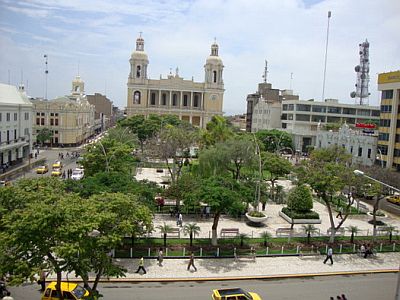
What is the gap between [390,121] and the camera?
166 ft

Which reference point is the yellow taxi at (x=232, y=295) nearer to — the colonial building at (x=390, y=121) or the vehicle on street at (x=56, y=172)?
the vehicle on street at (x=56, y=172)

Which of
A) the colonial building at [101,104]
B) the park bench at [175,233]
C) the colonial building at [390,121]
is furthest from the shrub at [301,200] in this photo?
the colonial building at [101,104]

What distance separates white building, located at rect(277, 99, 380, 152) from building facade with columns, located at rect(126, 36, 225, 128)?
27.1 m

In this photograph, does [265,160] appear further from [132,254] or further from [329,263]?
[132,254]

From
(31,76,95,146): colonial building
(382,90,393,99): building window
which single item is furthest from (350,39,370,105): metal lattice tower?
(31,76,95,146): colonial building

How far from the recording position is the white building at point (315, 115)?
83125 millimetres

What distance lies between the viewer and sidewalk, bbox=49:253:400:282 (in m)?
20.9

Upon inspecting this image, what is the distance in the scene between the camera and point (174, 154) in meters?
41.8

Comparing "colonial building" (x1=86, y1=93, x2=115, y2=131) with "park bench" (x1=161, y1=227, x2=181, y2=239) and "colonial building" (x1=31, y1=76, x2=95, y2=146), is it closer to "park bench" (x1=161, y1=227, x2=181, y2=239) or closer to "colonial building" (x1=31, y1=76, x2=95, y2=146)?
"colonial building" (x1=31, y1=76, x2=95, y2=146)

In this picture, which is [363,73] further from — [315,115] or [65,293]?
[65,293]

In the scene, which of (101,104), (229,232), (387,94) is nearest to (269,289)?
(229,232)

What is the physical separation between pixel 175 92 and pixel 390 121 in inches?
2736

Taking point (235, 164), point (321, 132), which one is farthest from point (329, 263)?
point (321, 132)

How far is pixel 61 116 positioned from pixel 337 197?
5691 cm
